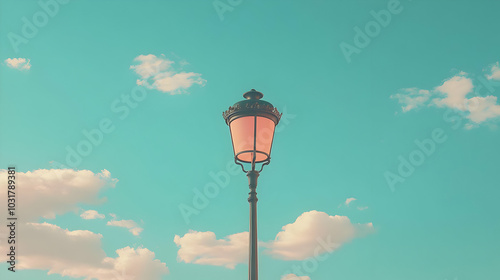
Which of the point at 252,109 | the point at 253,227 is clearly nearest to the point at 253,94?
the point at 252,109

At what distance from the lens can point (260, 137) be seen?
841cm

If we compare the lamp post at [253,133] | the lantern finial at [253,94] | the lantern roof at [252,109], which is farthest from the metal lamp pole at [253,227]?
the lantern finial at [253,94]

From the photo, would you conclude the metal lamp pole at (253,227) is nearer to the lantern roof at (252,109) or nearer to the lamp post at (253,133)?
the lamp post at (253,133)

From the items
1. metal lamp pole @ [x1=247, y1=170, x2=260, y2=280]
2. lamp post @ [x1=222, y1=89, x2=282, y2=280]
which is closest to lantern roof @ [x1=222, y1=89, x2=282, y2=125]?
lamp post @ [x1=222, y1=89, x2=282, y2=280]

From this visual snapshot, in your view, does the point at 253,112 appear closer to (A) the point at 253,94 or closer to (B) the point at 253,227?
(A) the point at 253,94

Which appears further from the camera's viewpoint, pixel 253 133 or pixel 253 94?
pixel 253 94

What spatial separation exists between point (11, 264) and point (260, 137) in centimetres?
1104

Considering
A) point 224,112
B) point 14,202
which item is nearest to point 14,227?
point 14,202

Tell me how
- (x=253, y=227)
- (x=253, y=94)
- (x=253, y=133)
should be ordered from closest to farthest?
(x=253, y=227) → (x=253, y=133) → (x=253, y=94)

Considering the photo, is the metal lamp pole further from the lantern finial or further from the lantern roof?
the lantern finial

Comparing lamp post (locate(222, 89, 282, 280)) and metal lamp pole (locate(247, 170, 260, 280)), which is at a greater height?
lamp post (locate(222, 89, 282, 280))

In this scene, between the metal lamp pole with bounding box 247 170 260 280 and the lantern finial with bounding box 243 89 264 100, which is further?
the lantern finial with bounding box 243 89 264 100

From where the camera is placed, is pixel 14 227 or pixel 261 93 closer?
pixel 261 93

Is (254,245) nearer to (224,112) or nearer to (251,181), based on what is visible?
(251,181)
